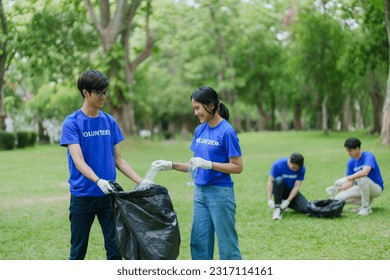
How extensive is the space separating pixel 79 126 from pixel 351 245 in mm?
2440

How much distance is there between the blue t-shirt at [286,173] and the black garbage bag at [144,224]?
274cm

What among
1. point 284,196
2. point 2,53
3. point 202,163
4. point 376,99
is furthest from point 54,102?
point 202,163

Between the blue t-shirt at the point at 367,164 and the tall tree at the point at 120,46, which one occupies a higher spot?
the tall tree at the point at 120,46

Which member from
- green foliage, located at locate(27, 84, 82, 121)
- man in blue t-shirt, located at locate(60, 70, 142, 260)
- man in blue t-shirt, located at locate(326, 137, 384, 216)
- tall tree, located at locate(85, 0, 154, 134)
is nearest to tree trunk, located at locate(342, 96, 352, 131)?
tall tree, located at locate(85, 0, 154, 134)

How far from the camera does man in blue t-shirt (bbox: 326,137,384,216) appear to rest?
5383mm

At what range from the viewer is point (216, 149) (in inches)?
117

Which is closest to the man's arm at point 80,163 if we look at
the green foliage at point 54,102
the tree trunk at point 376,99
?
the tree trunk at point 376,99

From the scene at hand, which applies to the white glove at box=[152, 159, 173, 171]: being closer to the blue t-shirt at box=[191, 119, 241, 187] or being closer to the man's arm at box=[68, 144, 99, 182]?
the blue t-shirt at box=[191, 119, 241, 187]

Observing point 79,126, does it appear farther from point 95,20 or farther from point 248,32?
point 248,32

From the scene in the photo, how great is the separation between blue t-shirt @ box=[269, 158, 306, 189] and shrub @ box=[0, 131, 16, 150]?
5.79m

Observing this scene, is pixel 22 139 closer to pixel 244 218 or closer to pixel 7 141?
pixel 7 141

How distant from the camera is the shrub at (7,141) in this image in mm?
10055

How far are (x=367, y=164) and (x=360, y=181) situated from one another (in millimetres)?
193

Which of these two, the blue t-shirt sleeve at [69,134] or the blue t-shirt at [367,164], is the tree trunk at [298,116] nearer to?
the blue t-shirt at [367,164]
